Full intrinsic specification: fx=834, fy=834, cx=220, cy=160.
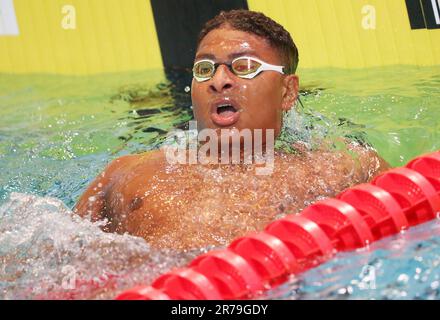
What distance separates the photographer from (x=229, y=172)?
2.76 meters

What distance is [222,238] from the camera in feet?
8.19

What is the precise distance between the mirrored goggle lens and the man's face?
0.02m

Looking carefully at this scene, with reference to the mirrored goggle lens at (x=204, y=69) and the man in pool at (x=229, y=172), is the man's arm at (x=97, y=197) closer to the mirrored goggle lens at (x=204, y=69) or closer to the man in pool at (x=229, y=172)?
the man in pool at (x=229, y=172)

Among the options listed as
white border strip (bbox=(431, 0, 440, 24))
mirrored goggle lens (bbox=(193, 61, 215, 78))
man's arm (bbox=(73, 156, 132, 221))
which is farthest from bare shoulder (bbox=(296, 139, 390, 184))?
white border strip (bbox=(431, 0, 440, 24))

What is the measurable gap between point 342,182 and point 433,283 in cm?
89

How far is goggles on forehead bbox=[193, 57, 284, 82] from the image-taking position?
278 cm

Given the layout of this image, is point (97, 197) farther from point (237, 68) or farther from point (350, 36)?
point (350, 36)

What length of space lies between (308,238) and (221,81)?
2.38ft

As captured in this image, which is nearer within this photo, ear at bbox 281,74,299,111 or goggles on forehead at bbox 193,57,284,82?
goggles on forehead at bbox 193,57,284,82

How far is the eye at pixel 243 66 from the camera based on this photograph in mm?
2781

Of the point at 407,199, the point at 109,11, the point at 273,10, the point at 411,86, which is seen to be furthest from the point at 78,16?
the point at 407,199

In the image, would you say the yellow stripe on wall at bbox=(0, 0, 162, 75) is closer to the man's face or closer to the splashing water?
the man's face
